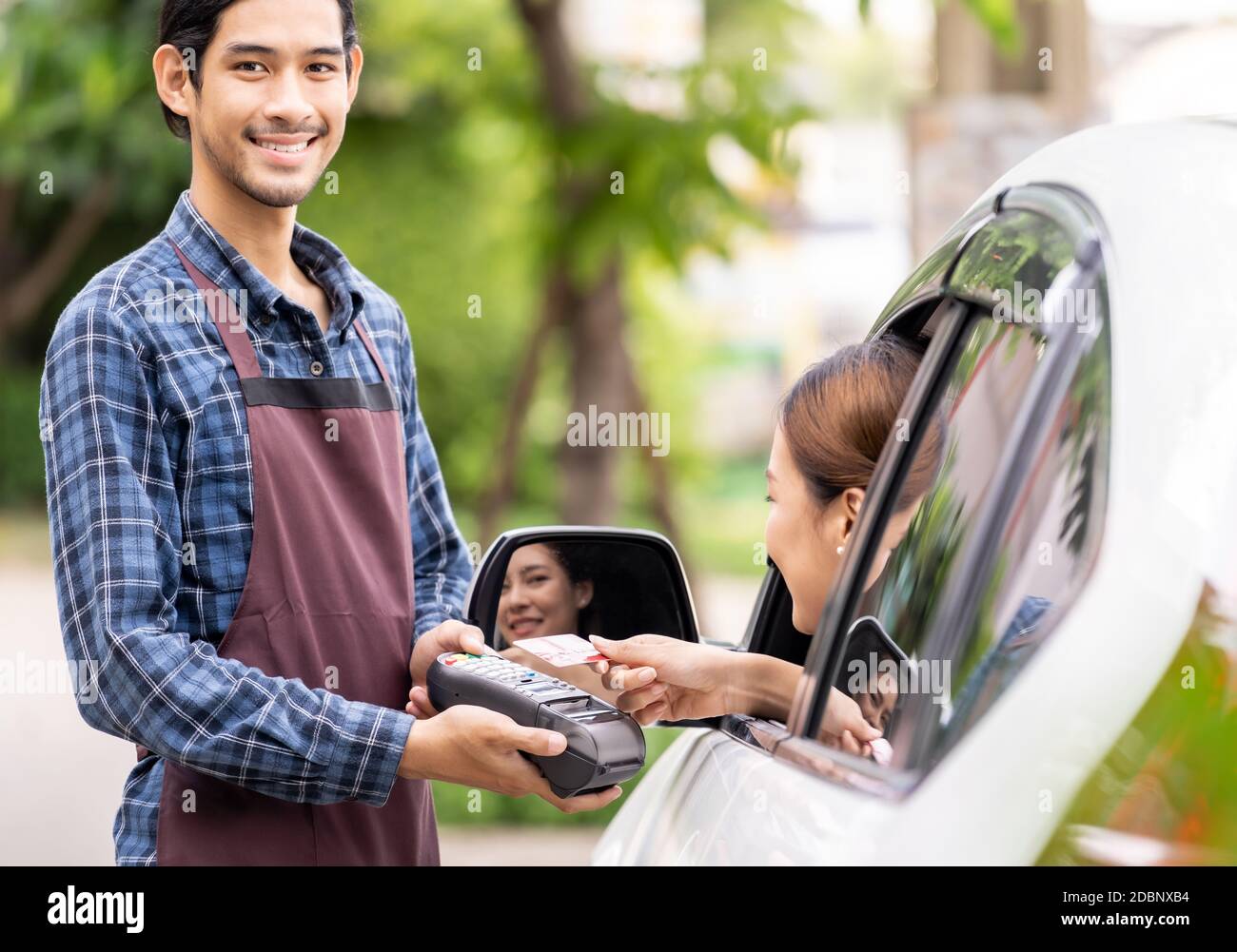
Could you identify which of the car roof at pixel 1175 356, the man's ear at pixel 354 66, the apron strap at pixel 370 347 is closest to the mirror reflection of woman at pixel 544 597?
the apron strap at pixel 370 347

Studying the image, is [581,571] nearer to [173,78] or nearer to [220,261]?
[220,261]

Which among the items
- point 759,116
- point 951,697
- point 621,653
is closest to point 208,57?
point 621,653

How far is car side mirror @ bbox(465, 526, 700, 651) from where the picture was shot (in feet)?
7.07

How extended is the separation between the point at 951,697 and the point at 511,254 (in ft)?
34.6

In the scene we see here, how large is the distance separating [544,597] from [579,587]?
0.19 feet

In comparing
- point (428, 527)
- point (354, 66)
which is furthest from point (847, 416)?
point (354, 66)

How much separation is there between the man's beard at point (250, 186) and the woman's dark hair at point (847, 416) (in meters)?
0.79

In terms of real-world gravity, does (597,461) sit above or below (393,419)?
below

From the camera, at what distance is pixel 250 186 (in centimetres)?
199

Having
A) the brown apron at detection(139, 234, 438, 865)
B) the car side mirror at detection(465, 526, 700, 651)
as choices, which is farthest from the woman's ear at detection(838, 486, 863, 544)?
the brown apron at detection(139, 234, 438, 865)

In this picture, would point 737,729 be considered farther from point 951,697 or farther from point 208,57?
point 208,57

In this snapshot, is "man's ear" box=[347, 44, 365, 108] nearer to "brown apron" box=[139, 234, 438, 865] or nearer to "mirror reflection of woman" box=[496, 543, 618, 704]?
"brown apron" box=[139, 234, 438, 865]

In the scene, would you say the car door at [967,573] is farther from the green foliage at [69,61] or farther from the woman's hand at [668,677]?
the green foliage at [69,61]
